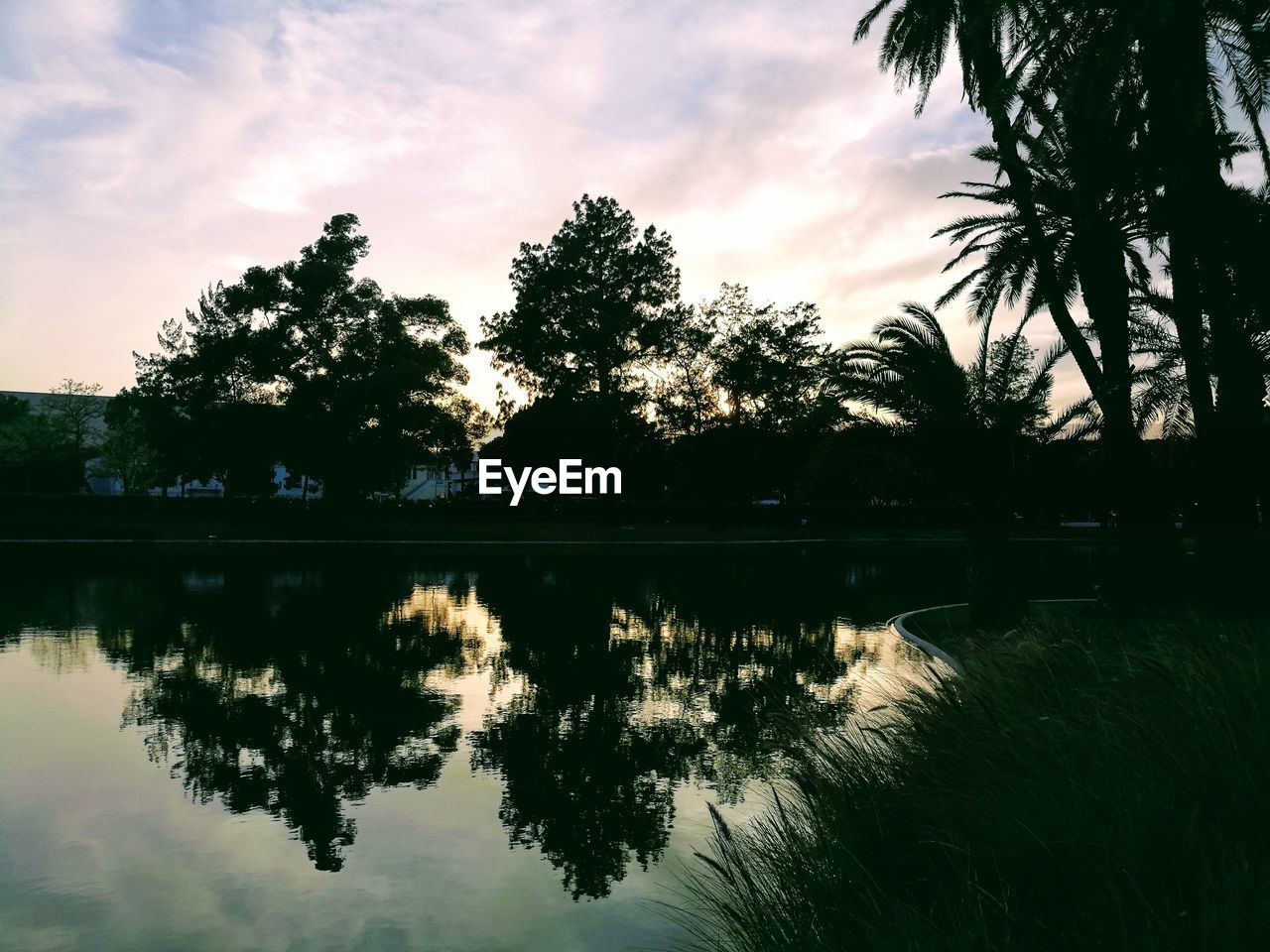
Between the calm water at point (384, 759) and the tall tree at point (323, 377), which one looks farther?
the tall tree at point (323, 377)

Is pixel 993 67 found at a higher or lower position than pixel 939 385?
higher

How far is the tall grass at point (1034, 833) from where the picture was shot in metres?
3.83

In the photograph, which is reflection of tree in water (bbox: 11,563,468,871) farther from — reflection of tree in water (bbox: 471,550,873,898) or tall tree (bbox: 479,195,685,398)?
tall tree (bbox: 479,195,685,398)

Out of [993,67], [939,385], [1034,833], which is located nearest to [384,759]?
[1034,833]

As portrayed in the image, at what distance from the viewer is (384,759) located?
916 centimetres

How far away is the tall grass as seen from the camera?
3.83 meters

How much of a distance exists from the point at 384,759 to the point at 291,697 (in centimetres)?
323

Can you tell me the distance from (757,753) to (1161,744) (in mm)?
4955

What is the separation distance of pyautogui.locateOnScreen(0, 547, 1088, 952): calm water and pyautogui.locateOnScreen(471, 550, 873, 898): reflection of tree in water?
47 mm

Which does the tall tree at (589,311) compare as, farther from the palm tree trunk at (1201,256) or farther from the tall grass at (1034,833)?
the tall grass at (1034,833)

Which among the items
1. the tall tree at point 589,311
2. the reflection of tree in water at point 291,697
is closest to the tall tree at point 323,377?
the tall tree at point 589,311

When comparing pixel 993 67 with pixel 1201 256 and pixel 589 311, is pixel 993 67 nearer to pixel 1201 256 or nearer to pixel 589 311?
pixel 1201 256

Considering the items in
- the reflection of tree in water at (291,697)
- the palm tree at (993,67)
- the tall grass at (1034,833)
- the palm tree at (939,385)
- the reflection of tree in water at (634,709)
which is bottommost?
the reflection of tree in water at (634,709)

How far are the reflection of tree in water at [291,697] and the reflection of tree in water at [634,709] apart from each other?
1.06 meters
